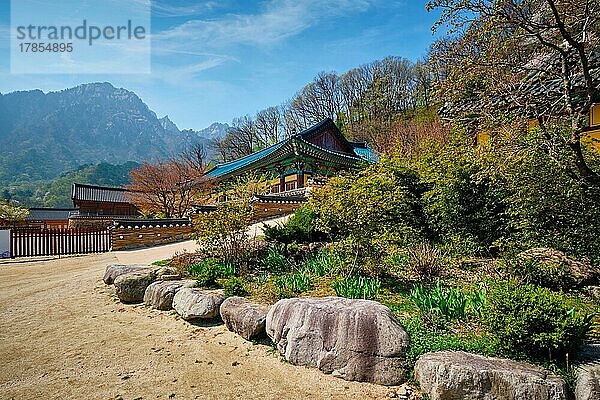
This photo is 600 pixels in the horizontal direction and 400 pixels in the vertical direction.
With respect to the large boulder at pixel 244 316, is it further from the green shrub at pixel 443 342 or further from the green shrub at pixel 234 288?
the green shrub at pixel 443 342

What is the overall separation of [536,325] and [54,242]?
14.0 metres

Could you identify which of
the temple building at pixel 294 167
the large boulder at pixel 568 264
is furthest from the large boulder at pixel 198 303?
the temple building at pixel 294 167

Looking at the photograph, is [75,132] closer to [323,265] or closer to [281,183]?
[281,183]

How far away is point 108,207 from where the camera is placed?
30.4 meters

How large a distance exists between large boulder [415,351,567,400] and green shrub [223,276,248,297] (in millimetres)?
2970

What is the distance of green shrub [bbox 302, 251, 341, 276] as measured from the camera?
6.10m

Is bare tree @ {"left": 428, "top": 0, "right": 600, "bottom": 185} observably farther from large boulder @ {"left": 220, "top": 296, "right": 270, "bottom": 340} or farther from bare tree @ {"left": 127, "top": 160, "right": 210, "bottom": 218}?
bare tree @ {"left": 127, "top": 160, "right": 210, "bottom": 218}

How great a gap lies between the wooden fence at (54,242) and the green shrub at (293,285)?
9.99 metres

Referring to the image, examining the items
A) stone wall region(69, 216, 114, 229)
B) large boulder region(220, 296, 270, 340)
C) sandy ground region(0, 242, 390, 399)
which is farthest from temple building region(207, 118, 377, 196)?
large boulder region(220, 296, 270, 340)

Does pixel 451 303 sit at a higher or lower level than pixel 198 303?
higher

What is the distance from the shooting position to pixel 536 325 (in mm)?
3078

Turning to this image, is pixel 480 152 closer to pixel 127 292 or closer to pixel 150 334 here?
pixel 150 334

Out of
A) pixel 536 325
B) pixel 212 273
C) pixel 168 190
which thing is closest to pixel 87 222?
pixel 168 190

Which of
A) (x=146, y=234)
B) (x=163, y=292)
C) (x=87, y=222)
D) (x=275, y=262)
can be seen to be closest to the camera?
(x=163, y=292)
